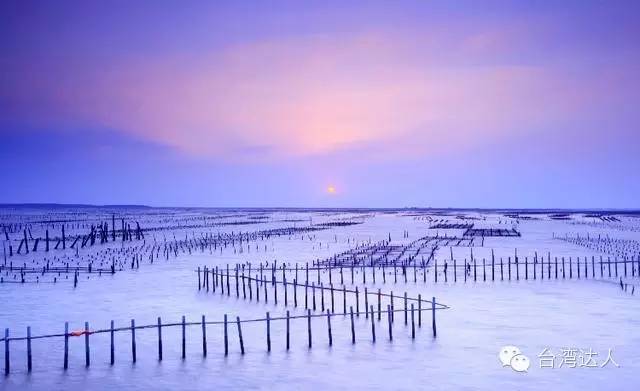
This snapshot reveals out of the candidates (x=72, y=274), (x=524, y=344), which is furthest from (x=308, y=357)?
(x=72, y=274)

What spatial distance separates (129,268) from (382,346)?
2722 cm

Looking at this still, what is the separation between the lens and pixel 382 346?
1880 cm

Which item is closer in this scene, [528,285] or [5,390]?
[5,390]

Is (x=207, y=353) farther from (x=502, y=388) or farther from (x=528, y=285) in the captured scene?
(x=528, y=285)

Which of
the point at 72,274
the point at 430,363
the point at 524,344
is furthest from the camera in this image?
the point at 72,274

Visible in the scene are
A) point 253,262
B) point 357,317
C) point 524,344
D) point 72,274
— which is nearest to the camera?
point 524,344

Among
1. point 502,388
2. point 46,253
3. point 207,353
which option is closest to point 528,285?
point 502,388

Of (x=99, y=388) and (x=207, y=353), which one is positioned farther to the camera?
(x=207, y=353)

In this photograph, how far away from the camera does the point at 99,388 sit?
15.0 metres

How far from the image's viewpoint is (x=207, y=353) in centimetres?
1816

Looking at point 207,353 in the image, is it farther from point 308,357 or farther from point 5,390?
point 5,390

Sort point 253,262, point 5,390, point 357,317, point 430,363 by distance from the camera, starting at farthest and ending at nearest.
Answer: point 253,262 < point 357,317 < point 430,363 < point 5,390

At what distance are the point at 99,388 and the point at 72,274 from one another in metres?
24.7

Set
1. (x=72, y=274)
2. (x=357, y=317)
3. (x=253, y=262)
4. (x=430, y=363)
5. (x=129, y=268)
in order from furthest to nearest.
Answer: (x=253, y=262) → (x=129, y=268) → (x=72, y=274) → (x=357, y=317) → (x=430, y=363)
